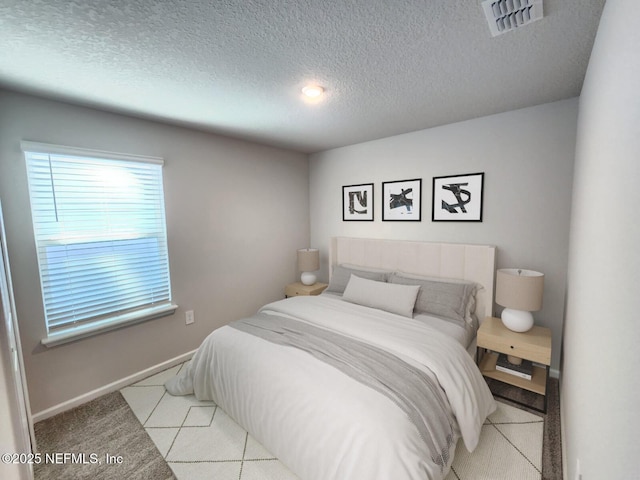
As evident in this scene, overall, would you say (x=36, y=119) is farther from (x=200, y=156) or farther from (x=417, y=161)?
(x=417, y=161)

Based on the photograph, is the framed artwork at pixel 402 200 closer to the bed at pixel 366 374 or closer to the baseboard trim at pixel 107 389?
the bed at pixel 366 374

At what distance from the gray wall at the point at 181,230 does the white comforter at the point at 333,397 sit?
61 centimetres

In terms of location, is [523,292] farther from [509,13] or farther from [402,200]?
[509,13]

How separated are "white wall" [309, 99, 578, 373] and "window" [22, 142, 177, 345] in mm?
2565

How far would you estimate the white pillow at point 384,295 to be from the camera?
2.43 m

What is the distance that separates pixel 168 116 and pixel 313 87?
4.55 ft

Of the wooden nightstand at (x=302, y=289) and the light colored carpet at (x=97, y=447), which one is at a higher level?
the wooden nightstand at (x=302, y=289)

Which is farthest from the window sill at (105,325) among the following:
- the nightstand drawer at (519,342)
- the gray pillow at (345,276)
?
the nightstand drawer at (519,342)

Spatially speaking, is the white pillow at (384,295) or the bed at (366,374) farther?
the white pillow at (384,295)

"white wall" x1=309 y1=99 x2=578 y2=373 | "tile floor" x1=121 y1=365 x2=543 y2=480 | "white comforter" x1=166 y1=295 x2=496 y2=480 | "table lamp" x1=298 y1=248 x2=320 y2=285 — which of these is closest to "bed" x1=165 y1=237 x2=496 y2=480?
"white comforter" x1=166 y1=295 x2=496 y2=480

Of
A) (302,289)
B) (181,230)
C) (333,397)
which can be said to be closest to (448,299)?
(333,397)

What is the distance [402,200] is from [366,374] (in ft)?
6.94

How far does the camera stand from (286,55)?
1.49 meters

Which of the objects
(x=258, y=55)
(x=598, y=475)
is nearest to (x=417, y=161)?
(x=258, y=55)
